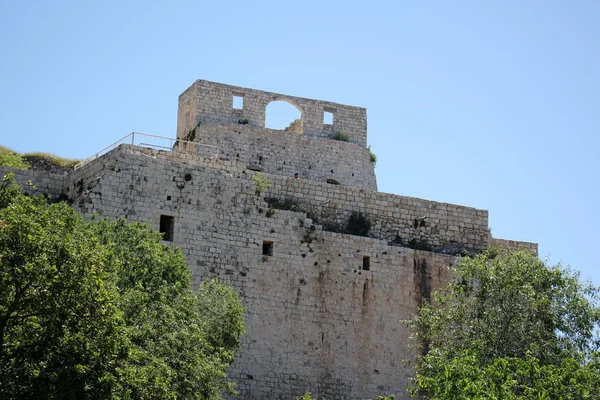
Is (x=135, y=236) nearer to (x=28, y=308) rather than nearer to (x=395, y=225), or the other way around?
(x=28, y=308)

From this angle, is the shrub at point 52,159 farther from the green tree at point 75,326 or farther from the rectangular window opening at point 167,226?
the green tree at point 75,326

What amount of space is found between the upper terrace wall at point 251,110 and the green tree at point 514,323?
33.2ft

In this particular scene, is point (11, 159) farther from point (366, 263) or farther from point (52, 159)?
point (366, 263)

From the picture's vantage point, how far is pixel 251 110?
40.5 m

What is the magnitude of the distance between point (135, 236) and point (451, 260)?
1078cm

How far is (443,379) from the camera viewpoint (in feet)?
88.3

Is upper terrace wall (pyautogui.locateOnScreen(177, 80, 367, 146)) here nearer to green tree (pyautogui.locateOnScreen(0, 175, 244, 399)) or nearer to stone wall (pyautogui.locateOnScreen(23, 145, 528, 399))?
stone wall (pyautogui.locateOnScreen(23, 145, 528, 399))

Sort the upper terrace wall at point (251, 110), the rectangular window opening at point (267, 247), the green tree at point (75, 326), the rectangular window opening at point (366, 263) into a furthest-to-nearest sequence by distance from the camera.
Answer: the upper terrace wall at point (251, 110) < the rectangular window opening at point (366, 263) < the rectangular window opening at point (267, 247) < the green tree at point (75, 326)

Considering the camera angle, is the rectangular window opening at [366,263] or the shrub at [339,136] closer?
the rectangular window opening at [366,263]

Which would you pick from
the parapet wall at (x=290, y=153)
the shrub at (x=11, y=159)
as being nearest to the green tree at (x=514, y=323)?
the parapet wall at (x=290, y=153)

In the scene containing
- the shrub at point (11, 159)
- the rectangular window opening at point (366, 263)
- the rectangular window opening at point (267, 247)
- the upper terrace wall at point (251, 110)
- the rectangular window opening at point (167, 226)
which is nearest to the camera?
the rectangular window opening at point (167, 226)

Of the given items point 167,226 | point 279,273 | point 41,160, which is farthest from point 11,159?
point 279,273

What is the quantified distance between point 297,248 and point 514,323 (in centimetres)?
719

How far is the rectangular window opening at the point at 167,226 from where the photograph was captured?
111 feet
